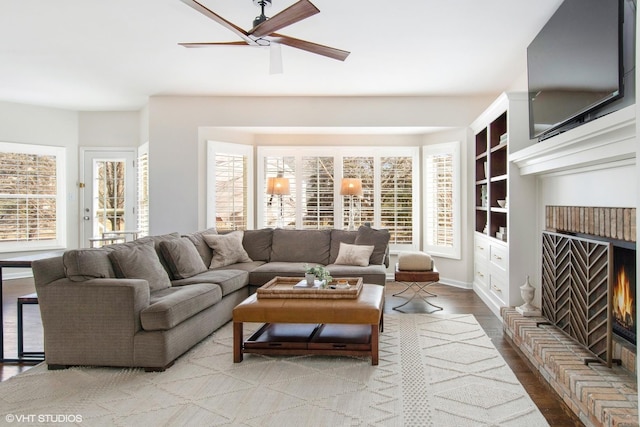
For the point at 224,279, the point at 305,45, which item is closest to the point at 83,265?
the point at 224,279

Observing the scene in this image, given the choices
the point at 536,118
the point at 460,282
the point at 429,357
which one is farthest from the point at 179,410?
the point at 460,282

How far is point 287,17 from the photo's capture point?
289 centimetres

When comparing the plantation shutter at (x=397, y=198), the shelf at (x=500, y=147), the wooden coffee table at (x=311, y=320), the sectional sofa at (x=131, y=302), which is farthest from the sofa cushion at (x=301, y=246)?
the shelf at (x=500, y=147)

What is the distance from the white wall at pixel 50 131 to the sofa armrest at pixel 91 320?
484cm

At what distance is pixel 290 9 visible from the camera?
2777mm

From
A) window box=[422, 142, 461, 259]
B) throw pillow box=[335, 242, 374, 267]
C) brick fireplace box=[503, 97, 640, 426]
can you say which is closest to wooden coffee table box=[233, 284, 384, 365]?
brick fireplace box=[503, 97, 640, 426]

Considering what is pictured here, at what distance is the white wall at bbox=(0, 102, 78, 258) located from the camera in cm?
691

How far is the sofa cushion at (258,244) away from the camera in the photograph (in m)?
5.62

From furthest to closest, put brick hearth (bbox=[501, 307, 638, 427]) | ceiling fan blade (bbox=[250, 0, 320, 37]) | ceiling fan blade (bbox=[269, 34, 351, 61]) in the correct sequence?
ceiling fan blade (bbox=[269, 34, 351, 61]) → ceiling fan blade (bbox=[250, 0, 320, 37]) → brick hearth (bbox=[501, 307, 638, 427])

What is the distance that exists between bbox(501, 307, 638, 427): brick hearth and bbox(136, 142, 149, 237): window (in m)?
5.67

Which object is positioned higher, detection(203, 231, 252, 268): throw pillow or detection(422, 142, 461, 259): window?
detection(422, 142, 461, 259): window

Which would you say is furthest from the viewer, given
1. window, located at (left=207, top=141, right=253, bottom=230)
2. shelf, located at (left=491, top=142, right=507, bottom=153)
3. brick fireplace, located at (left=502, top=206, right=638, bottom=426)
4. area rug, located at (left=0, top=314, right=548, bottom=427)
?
window, located at (left=207, top=141, right=253, bottom=230)

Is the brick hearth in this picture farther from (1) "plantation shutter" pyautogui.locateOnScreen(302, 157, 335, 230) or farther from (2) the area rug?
(1) "plantation shutter" pyautogui.locateOnScreen(302, 157, 335, 230)

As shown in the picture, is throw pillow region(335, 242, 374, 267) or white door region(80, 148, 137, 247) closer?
throw pillow region(335, 242, 374, 267)
